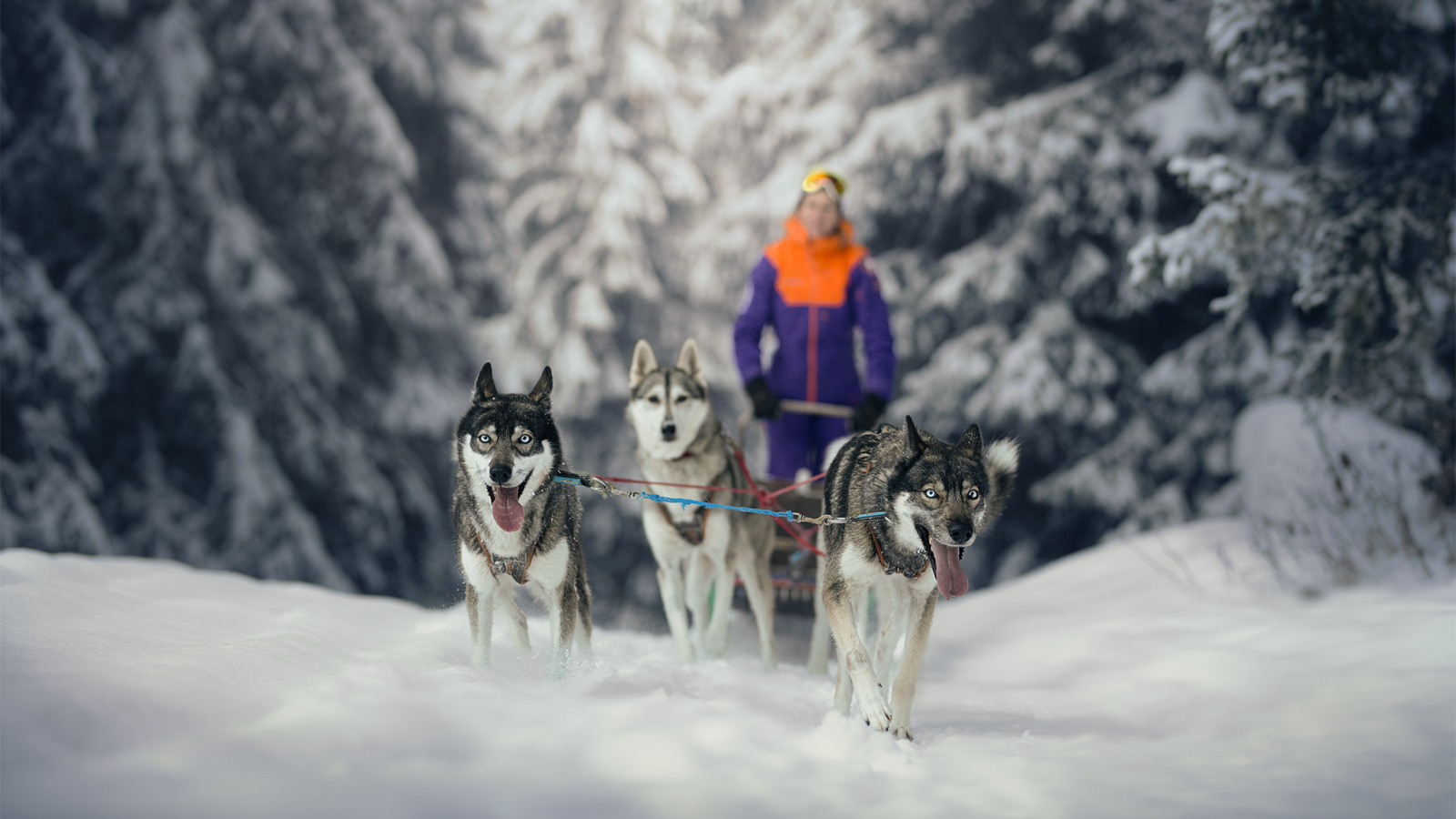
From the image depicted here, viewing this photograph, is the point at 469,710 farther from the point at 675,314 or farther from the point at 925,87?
the point at 675,314

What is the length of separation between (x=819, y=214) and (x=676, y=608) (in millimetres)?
2223

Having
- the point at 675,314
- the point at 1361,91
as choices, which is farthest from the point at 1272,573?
the point at 675,314

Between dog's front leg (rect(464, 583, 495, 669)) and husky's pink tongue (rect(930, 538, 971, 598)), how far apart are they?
1.55m

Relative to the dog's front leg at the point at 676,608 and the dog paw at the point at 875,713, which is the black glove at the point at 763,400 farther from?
the dog paw at the point at 875,713

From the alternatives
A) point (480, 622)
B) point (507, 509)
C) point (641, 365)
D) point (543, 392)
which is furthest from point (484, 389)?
point (641, 365)

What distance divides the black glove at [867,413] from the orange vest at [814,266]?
73 centimetres

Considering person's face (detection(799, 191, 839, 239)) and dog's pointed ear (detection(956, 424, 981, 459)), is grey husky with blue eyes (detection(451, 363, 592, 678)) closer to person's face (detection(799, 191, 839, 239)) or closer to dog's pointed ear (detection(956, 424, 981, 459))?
dog's pointed ear (detection(956, 424, 981, 459))

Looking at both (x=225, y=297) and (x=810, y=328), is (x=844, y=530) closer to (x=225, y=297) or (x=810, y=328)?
(x=810, y=328)

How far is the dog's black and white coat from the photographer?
106 inches

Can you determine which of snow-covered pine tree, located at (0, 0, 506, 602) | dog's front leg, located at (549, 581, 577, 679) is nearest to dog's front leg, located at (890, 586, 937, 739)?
dog's front leg, located at (549, 581, 577, 679)

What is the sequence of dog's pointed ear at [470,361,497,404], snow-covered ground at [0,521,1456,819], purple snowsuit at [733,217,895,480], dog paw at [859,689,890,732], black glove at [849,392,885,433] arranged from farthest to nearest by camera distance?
purple snowsuit at [733,217,895,480] → black glove at [849,392,885,433] → dog's pointed ear at [470,361,497,404] → dog paw at [859,689,890,732] → snow-covered ground at [0,521,1456,819]

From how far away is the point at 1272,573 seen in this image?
5203mm

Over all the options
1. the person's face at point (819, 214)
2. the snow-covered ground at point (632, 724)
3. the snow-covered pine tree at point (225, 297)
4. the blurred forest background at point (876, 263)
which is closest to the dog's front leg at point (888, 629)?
the snow-covered ground at point (632, 724)

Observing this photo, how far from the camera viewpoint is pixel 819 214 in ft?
15.8
